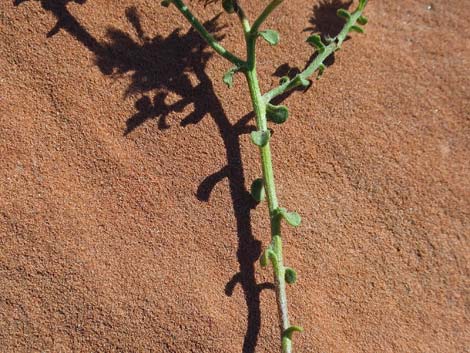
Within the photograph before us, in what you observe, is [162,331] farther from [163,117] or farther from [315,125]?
[315,125]

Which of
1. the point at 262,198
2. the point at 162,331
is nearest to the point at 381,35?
the point at 262,198

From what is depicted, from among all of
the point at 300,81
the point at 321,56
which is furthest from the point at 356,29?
the point at 300,81

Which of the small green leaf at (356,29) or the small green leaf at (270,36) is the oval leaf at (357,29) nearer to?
the small green leaf at (356,29)

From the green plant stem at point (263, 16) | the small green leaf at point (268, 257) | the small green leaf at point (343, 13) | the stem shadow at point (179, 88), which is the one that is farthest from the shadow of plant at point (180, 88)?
the small green leaf at point (343, 13)

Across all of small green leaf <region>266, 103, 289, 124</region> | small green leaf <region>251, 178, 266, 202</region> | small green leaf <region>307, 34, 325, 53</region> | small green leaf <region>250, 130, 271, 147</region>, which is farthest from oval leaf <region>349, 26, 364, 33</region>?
small green leaf <region>251, 178, 266, 202</region>

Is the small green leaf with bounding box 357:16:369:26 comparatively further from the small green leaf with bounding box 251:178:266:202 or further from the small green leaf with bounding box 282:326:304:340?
the small green leaf with bounding box 282:326:304:340

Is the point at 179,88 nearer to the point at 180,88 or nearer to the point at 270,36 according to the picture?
the point at 180,88

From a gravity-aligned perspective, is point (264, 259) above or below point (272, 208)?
below
